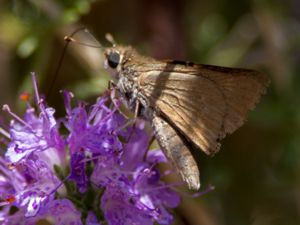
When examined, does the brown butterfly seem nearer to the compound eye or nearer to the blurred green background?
the compound eye

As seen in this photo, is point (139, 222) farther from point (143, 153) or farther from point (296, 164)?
point (296, 164)

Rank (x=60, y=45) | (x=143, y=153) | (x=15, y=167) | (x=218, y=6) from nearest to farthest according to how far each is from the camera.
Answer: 1. (x=15, y=167)
2. (x=143, y=153)
3. (x=60, y=45)
4. (x=218, y=6)

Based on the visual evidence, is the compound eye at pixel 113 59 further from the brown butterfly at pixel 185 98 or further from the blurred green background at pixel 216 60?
the blurred green background at pixel 216 60

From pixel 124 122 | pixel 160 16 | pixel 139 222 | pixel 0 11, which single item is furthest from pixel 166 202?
pixel 0 11

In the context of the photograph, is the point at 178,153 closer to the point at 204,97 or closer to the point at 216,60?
the point at 204,97

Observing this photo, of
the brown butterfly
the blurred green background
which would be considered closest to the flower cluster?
the brown butterfly

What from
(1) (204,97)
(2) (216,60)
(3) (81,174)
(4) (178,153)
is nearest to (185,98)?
(1) (204,97)
